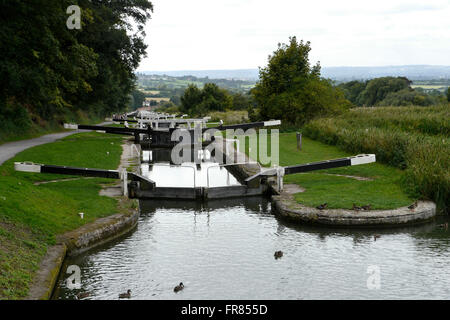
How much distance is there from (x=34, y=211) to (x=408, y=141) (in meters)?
13.9

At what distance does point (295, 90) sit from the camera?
35.6 meters

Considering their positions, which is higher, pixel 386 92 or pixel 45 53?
pixel 45 53

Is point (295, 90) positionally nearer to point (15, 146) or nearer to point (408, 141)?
point (408, 141)

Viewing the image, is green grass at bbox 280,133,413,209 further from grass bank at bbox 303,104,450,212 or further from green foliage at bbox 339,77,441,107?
green foliage at bbox 339,77,441,107

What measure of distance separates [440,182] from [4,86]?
18882mm

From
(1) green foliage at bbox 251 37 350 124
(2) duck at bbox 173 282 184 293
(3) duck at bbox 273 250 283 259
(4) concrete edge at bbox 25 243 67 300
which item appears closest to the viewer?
(4) concrete edge at bbox 25 243 67 300

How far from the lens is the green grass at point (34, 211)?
8.98m

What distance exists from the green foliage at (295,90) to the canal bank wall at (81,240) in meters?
21.0

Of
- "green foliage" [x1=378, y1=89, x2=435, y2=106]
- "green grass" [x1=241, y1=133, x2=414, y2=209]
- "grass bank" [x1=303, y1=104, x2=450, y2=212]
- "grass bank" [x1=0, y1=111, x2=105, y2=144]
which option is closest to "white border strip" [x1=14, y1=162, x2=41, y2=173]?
"green grass" [x1=241, y1=133, x2=414, y2=209]

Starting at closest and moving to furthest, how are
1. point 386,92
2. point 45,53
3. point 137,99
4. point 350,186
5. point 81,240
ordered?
point 81,240, point 350,186, point 45,53, point 386,92, point 137,99

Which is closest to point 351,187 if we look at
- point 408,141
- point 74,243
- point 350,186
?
point 350,186

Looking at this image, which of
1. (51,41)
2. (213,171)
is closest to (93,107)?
(51,41)

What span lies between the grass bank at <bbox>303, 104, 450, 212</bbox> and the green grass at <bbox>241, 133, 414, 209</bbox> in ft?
1.69

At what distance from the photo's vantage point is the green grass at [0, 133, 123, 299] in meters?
8.98
